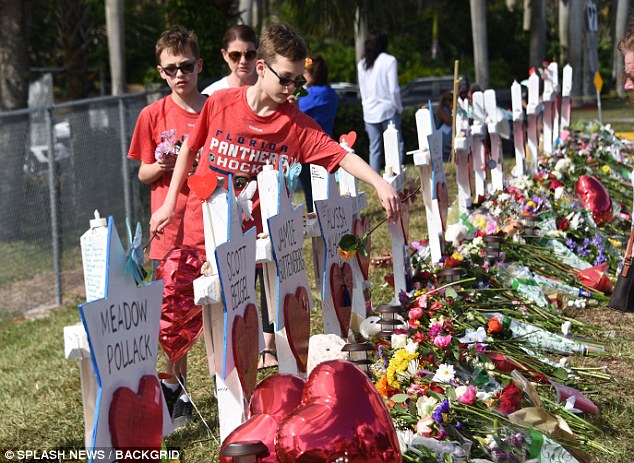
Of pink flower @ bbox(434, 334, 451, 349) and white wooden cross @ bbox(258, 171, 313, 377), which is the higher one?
white wooden cross @ bbox(258, 171, 313, 377)

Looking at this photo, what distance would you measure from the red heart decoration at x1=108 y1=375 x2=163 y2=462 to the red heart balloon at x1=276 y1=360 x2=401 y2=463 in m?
0.39

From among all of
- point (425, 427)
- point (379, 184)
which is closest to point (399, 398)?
point (425, 427)

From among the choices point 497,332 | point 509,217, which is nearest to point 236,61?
point 497,332

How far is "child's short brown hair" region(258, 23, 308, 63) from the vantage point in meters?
4.33

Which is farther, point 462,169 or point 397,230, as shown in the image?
point 462,169

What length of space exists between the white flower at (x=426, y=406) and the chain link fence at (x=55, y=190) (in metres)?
6.13

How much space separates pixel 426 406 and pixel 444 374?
15.9 inches

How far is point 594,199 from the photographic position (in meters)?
8.38

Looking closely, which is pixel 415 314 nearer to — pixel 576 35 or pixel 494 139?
pixel 494 139

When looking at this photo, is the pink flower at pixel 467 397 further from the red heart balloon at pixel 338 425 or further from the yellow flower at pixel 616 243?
the yellow flower at pixel 616 243

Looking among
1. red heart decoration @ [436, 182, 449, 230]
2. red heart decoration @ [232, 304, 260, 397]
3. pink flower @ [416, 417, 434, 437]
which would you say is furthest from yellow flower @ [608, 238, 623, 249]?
red heart decoration @ [232, 304, 260, 397]

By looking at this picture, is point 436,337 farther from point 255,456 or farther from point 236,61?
point 236,61

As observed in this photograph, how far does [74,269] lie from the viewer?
34.4 ft

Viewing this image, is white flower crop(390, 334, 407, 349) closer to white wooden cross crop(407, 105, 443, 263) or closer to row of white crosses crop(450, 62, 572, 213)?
Result: white wooden cross crop(407, 105, 443, 263)
